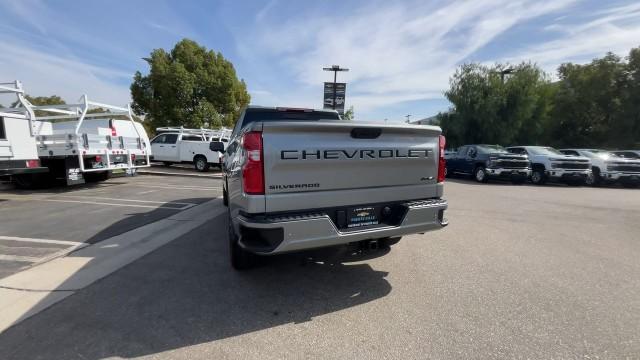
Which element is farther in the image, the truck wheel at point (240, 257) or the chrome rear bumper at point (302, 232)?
the truck wheel at point (240, 257)

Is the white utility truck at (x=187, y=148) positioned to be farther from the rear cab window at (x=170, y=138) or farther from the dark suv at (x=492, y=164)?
the dark suv at (x=492, y=164)

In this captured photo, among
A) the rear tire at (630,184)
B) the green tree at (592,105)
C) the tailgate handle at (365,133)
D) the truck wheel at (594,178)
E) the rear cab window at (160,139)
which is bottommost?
the rear tire at (630,184)

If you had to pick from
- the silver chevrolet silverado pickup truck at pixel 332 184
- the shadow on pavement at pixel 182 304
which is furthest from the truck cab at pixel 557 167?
the shadow on pavement at pixel 182 304

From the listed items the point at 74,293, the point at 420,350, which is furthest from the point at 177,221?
the point at 420,350

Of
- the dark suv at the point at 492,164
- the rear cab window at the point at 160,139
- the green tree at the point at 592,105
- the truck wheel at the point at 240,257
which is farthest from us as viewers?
the green tree at the point at 592,105

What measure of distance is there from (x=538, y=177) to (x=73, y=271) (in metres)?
16.5

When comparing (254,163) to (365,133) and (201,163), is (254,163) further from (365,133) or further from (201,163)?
(201,163)

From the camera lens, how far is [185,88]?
920 inches

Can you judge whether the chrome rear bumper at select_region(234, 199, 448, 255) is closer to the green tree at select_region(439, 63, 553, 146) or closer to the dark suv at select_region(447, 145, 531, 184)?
the dark suv at select_region(447, 145, 531, 184)

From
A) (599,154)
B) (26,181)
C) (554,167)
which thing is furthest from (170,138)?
(599,154)

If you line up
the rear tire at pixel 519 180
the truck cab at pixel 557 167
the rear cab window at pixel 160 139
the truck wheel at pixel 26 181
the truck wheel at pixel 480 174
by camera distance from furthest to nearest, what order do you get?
1. the rear cab window at pixel 160 139
2. the truck wheel at pixel 480 174
3. the rear tire at pixel 519 180
4. the truck cab at pixel 557 167
5. the truck wheel at pixel 26 181

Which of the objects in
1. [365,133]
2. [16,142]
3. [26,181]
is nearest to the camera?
[365,133]

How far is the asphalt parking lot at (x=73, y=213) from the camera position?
15.0ft

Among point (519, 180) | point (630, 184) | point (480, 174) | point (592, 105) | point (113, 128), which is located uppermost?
point (592, 105)
